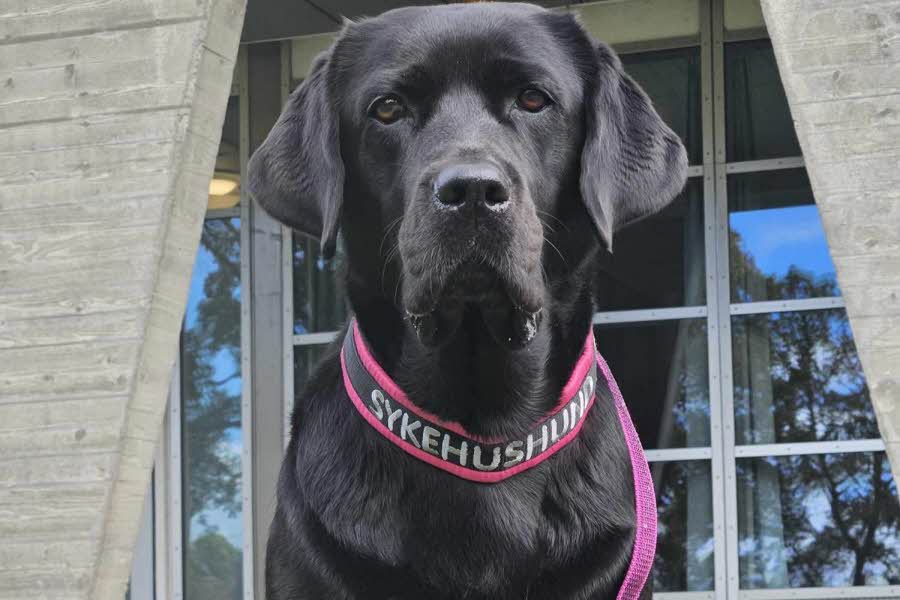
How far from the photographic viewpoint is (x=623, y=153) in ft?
8.89

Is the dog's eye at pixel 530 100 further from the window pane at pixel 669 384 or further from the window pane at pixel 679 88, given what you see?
the window pane at pixel 679 88

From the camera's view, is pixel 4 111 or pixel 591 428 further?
pixel 4 111

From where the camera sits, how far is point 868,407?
7.75 m

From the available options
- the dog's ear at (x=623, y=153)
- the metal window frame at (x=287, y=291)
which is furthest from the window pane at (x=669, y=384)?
the dog's ear at (x=623, y=153)

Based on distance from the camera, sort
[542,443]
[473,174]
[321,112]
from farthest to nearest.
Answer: [321,112], [542,443], [473,174]

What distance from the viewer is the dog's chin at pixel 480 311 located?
2350mm

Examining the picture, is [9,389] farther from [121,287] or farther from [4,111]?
[4,111]

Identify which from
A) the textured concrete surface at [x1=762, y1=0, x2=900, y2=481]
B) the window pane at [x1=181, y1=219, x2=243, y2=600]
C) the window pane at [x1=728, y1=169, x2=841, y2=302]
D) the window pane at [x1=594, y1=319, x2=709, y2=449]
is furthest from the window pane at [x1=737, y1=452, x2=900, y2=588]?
the window pane at [x1=181, y1=219, x2=243, y2=600]

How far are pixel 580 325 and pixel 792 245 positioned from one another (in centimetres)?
557

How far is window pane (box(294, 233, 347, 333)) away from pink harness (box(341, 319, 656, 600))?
603 cm

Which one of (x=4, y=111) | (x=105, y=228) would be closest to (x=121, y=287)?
(x=105, y=228)

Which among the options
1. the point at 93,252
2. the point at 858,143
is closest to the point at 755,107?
the point at 858,143

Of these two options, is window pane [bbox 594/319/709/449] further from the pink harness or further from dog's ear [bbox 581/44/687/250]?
the pink harness

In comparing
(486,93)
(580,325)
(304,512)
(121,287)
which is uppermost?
(121,287)
